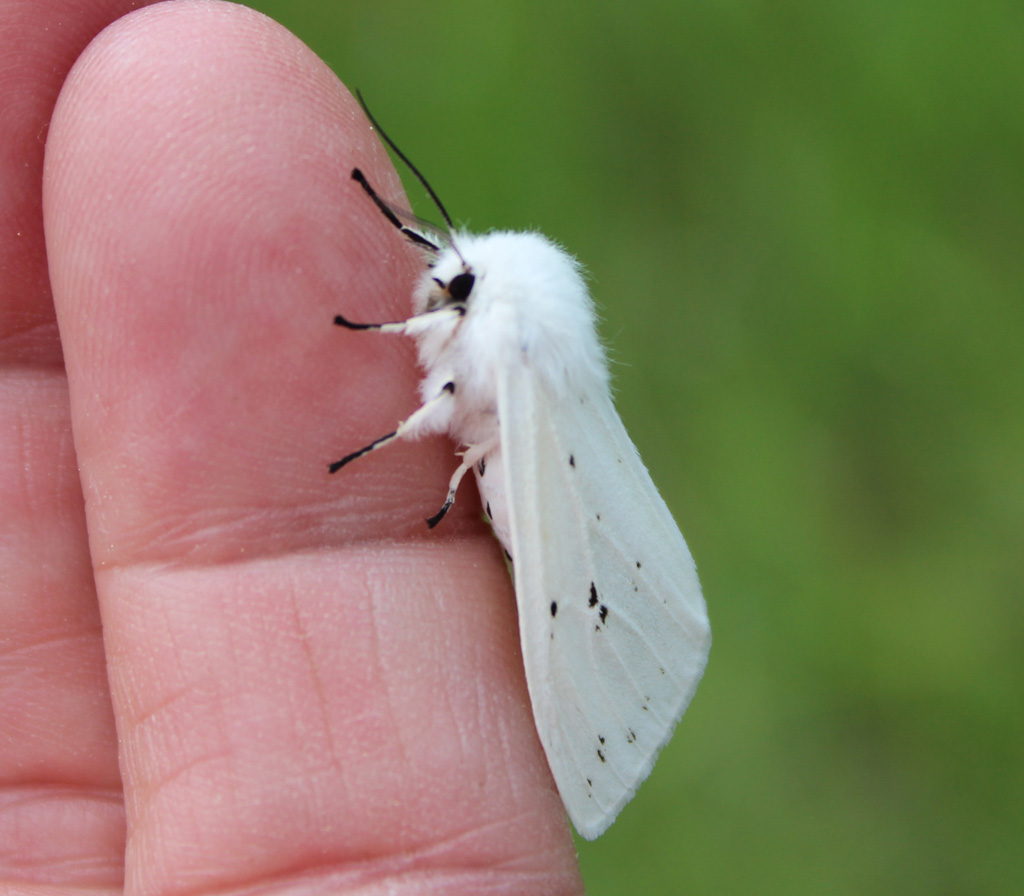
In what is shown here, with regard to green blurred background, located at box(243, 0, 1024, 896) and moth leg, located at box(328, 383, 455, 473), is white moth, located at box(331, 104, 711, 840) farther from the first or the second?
green blurred background, located at box(243, 0, 1024, 896)

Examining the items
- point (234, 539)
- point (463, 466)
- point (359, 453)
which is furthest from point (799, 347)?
point (234, 539)

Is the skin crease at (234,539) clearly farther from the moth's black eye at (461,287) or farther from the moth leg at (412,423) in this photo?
the moth's black eye at (461,287)

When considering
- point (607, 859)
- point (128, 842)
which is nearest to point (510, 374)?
point (128, 842)

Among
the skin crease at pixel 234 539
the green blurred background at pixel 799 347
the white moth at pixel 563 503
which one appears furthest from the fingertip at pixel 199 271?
the green blurred background at pixel 799 347

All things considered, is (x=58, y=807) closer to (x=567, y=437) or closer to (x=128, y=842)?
(x=128, y=842)

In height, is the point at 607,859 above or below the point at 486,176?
below
